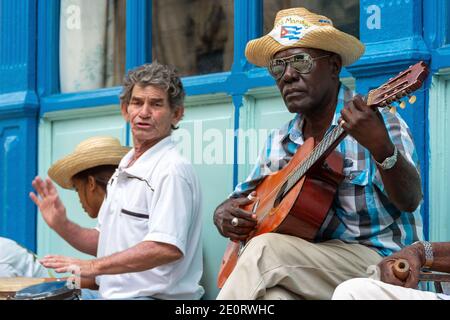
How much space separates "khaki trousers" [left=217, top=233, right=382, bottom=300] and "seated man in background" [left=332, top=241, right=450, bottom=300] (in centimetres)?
42

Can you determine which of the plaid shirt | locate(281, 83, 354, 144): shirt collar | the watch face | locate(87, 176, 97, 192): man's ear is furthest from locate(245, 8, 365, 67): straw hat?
locate(87, 176, 97, 192): man's ear

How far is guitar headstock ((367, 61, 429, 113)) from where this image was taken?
4.19 m

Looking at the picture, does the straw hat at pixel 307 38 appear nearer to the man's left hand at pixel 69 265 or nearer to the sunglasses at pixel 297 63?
the sunglasses at pixel 297 63

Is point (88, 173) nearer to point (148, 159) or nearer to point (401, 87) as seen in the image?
point (148, 159)

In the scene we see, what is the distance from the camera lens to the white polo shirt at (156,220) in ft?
17.6

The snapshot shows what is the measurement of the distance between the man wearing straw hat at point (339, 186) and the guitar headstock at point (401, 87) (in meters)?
0.06

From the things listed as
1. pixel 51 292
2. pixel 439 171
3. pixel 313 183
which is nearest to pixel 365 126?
pixel 313 183

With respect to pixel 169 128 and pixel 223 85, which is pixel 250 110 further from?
pixel 169 128

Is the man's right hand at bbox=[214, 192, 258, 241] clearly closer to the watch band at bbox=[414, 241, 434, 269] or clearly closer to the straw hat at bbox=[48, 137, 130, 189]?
the watch band at bbox=[414, 241, 434, 269]

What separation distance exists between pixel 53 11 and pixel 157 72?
81.0 inches

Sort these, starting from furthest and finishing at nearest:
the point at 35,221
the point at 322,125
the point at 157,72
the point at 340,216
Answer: the point at 35,221 < the point at 157,72 < the point at 322,125 < the point at 340,216

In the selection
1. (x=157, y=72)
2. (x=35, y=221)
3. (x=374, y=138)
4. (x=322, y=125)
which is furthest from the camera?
(x=35, y=221)
